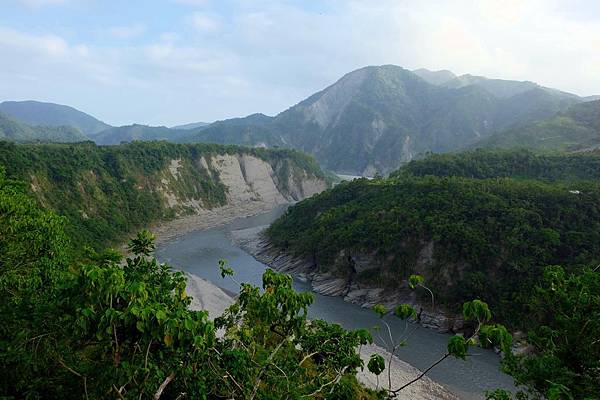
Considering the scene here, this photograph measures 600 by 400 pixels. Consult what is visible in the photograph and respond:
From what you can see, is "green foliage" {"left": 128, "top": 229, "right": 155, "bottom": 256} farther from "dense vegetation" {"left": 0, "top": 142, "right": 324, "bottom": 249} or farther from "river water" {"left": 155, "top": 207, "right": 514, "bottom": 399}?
"dense vegetation" {"left": 0, "top": 142, "right": 324, "bottom": 249}

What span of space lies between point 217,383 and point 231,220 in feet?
286

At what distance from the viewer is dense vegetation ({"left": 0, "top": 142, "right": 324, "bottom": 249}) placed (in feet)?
210

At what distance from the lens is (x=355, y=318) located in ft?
138

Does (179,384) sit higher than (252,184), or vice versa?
(179,384)

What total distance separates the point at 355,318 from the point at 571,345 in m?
29.7

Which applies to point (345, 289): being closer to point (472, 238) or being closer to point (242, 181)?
point (472, 238)

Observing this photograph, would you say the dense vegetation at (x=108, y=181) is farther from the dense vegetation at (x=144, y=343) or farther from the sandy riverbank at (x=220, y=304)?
the dense vegetation at (x=144, y=343)

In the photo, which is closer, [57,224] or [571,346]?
[571,346]

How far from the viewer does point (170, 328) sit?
Answer: 726 centimetres

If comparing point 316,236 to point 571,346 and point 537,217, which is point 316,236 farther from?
point 571,346

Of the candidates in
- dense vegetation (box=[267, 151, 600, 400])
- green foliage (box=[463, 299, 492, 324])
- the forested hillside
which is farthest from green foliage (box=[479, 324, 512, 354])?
the forested hillside

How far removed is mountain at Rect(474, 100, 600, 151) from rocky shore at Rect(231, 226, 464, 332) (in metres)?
79.4

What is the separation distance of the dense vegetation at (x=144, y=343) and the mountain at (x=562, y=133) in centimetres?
11012

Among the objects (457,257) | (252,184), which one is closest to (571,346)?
(457,257)
